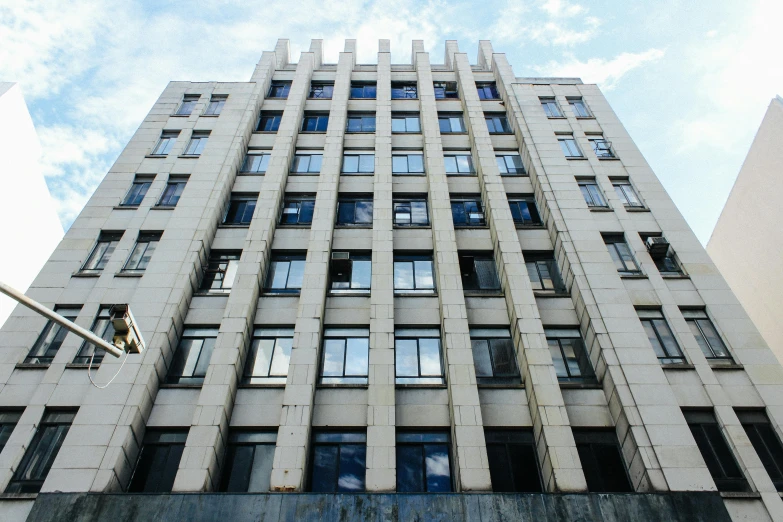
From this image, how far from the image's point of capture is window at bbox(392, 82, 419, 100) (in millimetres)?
31250

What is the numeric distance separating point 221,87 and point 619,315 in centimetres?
2617

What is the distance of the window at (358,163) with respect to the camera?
2542cm

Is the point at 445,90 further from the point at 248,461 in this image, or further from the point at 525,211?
the point at 248,461

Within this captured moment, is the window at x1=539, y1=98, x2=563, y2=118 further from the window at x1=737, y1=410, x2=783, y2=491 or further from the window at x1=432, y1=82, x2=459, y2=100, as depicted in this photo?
the window at x1=737, y1=410, x2=783, y2=491

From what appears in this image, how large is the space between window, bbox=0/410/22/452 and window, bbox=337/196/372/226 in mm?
13786

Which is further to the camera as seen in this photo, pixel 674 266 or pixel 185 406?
pixel 674 266

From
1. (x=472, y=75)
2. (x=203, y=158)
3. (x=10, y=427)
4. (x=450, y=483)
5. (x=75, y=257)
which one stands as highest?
(x=472, y=75)

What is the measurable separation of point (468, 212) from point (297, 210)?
8414 mm

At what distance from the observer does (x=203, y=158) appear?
23.9 metres

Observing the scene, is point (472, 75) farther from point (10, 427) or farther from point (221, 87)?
point (10, 427)

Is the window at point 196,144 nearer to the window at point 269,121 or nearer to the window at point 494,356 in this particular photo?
the window at point 269,121

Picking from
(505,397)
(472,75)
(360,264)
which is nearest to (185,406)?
(360,264)

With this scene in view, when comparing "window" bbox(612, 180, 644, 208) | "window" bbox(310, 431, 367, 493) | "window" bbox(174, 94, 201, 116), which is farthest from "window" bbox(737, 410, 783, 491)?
"window" bbox(174, 94, 201, 116)

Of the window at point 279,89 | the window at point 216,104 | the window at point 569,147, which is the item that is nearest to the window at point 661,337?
the window at point 569,147
